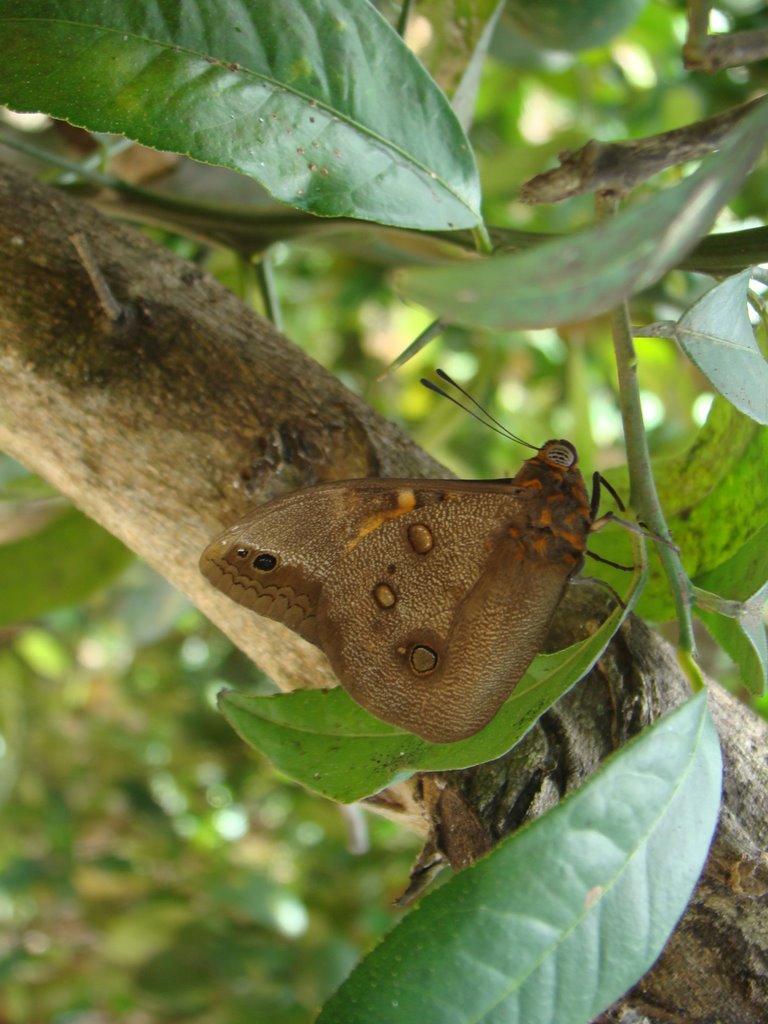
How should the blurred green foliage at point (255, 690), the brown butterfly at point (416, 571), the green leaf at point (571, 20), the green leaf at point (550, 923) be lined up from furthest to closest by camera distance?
the blurred green foliage at point (255, 690), the green leaf at point (571, 20), the brown butterfly at point (416, 571), the green leaf at point (550, 923)

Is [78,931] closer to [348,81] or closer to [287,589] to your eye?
[287,589]

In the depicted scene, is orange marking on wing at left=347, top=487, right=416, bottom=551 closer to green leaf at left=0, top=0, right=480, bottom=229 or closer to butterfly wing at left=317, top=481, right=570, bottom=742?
butterfly wing at left=317, top=481, right=570, bottom=742

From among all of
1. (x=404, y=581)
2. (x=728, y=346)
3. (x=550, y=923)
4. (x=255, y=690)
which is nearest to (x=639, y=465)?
(x=728, y=346)

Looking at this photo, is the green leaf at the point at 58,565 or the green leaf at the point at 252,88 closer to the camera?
the green leaf at the point at 252,88

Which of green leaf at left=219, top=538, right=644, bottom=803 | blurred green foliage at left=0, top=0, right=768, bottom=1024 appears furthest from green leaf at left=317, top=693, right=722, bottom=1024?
blurred green foliage at left=0, top=0, right=768, bottom=1024

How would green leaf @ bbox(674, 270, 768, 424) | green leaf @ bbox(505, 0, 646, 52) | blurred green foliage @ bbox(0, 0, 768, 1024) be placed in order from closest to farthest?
1. green leaf @ bbox(674, 270, 768, 424)
2. green leaf @ bbox(505, 0, 646, 52)
3. blurred green foliage @ bbox(0, 0, 768, 1024)

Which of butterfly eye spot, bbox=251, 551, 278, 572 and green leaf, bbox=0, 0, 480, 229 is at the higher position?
green leaf, bbox=0, 0, 480, 229

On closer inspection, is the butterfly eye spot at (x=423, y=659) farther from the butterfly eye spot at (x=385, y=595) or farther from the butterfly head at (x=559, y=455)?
the butterfly head at (x=559, y=455)

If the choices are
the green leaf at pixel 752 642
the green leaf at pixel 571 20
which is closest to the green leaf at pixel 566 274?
the green leaf at pixel 752 642
